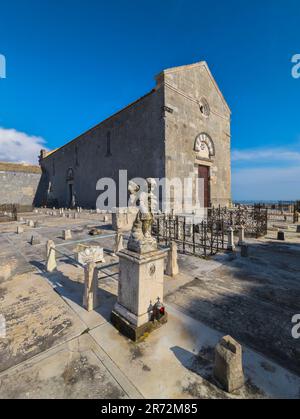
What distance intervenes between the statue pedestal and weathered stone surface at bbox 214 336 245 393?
1.29 meters

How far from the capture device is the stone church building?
15312mm

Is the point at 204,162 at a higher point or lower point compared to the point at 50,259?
higher

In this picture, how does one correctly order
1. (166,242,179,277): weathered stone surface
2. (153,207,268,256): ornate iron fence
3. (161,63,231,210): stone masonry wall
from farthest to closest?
(161,63,231,210): stone masonry wall, (153,207,268,256): ornate iron fence, (166,242,179,277): weathered stone surface


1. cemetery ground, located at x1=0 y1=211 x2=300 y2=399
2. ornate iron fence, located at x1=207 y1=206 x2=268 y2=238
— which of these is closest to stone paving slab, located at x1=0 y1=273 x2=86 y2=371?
cemetery ground, located at x1=0 y1=211 x2=300 y2=399

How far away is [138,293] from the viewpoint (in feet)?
10.7

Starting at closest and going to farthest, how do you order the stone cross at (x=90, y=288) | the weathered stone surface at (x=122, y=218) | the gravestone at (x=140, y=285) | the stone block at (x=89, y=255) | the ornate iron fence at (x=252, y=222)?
the gravestone at (x=140, y=285) < the stone cross at (x=90, y=288) < the stone block at (x=89, y=255) < the ornate iron fence at (x=252, y=222) < the weathered stone surface at (x=122, y=218)

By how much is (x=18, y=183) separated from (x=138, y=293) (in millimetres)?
43087

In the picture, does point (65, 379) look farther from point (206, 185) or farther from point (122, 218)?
point (206, 185)

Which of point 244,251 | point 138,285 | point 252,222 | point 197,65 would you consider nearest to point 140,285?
point 138,285

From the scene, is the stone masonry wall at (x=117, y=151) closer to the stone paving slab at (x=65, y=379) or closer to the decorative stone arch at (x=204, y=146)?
the decorative stone arch at (x=204, y=146)

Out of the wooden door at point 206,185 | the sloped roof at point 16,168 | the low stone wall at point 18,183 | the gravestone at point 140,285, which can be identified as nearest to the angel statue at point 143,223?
the gravestone at point 140,285

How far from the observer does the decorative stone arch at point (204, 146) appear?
17.7m

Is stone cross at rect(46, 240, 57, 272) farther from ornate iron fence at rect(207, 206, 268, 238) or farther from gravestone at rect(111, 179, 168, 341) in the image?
ornate iron fence at rect(207, 206, 268, 238)

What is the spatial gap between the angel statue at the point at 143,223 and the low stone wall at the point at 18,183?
132ft
